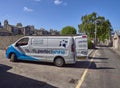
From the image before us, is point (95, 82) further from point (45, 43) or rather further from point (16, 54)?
point (16, 54)

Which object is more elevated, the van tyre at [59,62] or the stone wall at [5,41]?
the stone wall at [5,41]

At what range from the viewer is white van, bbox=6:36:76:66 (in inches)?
563

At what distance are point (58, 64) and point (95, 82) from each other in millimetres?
5079

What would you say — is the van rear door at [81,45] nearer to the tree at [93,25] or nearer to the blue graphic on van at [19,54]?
the blue graphic on van at [19,54]

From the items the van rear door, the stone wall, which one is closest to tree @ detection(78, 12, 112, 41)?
the stone wall

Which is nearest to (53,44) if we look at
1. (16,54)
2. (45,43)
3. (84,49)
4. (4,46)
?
(45,43)

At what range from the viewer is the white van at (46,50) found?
14.3 metres

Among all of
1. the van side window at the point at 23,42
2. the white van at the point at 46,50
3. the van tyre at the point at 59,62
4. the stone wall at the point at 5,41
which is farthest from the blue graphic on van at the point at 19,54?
the stone wall at the point at 5,41

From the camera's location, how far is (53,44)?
1460 cm

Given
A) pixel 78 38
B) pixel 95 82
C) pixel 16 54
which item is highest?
pixel 78 38

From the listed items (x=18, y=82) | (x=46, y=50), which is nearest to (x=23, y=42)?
(x=46, y=50)

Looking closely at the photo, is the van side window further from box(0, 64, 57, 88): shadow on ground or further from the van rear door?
box(0, 64, 57, 88): shadow on ground

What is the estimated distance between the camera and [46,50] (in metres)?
14.7

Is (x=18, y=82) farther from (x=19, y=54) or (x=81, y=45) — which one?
(x=81, y=45)
